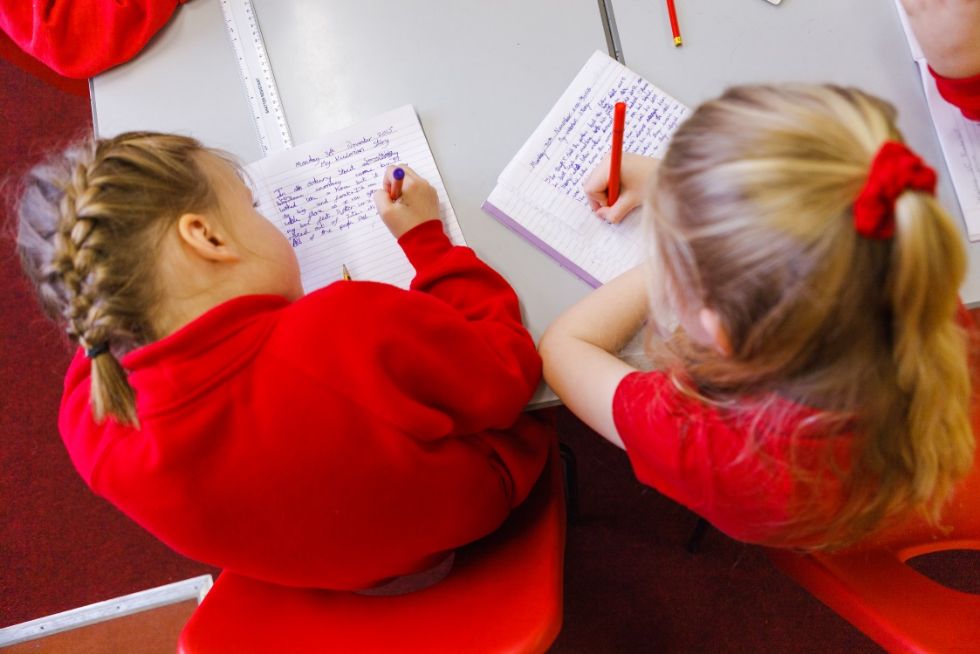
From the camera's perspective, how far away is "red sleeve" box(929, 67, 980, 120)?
798 mm

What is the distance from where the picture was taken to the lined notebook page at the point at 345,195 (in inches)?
34.2

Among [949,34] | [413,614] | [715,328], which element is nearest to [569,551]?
[413,614]

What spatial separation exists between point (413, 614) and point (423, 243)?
16.3 inches

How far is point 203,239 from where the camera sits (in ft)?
2.29

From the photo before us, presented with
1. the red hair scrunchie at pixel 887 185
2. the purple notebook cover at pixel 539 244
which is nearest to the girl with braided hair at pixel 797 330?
the red hair scrunchie at pixel 887 185

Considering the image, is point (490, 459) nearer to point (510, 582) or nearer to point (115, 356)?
point (510, 582)

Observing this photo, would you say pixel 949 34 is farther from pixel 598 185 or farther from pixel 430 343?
pixel 430 343

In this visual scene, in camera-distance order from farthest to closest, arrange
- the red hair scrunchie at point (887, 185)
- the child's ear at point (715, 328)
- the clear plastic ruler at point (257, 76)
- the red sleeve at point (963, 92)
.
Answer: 1. the clear plastic ruler at point (257, 76)
2. the red sleeve at point (963, 92)
3. the child's ear at point (715, 328)
4. the red hair scrunchie at point (887, 185)

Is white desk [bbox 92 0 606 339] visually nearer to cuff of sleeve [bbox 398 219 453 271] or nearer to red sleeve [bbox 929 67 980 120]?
cuff of sleeve [bbox 398 219 453 271]

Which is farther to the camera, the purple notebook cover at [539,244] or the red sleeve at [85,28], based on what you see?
the red sleeve at [85,28]

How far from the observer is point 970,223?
2.64 ft

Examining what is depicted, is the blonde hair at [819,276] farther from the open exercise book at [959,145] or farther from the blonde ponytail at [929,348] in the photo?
the open exercise book at [959,145]

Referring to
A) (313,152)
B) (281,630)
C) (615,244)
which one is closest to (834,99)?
(615,244)

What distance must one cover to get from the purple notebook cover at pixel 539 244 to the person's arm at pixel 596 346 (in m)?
0.03
